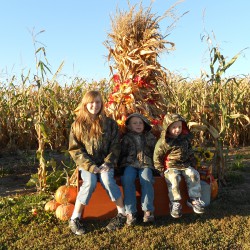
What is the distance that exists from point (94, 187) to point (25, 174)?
113 inches

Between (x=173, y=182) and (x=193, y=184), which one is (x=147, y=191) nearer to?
(x=173, y=182)

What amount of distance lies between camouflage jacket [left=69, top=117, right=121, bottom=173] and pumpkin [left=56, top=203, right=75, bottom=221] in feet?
1.63

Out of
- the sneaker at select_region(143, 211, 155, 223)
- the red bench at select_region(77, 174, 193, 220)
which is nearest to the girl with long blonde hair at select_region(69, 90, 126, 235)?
the red bench at select_region(77, 174, 193, 220)

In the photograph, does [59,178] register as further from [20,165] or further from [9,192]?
[20,165]

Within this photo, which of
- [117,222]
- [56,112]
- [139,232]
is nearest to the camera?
[139,232]

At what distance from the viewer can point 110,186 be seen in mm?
3832

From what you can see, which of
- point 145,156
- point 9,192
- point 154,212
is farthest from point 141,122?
point 9,192

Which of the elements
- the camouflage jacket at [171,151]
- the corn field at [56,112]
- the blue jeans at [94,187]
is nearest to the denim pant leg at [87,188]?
the blue jeans at [94,187]

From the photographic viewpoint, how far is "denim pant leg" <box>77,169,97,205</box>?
12.5ft

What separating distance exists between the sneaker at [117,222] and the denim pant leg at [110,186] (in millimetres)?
209

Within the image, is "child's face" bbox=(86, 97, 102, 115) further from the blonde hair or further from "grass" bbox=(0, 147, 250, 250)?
"grass" bbox=(0, 147, 250, 250)

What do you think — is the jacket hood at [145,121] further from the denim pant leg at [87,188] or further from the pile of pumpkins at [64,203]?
the pile of pumpkins at [64,203]

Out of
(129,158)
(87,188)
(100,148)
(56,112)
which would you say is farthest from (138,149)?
(56,112)

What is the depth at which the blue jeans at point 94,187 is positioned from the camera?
383cm
